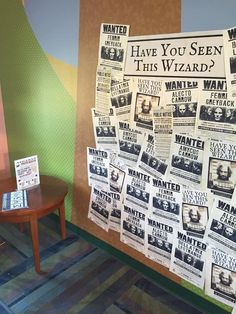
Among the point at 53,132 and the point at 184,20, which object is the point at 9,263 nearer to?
the point at 53,132

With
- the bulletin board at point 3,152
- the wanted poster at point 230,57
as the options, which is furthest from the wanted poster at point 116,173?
the bulletin board at point 3,152

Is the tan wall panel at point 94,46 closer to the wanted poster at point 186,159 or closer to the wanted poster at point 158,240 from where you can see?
the wanted poster at point 158,240

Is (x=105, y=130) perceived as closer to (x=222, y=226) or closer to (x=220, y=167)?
(x=220, y=167)

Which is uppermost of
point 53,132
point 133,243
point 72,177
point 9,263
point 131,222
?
point 53,132

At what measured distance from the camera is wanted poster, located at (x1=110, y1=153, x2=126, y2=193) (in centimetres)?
183

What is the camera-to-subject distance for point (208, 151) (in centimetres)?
142

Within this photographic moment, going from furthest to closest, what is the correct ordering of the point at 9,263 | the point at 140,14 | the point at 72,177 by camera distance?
the point at 72,177 → the point at 9,263 → the point at 140,14

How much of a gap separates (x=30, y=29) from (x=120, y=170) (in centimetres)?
121

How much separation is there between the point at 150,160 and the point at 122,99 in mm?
380

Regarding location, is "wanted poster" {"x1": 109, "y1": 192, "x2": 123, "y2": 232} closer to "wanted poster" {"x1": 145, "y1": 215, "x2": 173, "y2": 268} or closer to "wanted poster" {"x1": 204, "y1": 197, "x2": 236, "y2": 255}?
"wanted poster" {"x1": 145, "y1": 215, "x2": 173, "y2": 268}

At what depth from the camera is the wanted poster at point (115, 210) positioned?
1.93 meters

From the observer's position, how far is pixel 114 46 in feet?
5.38

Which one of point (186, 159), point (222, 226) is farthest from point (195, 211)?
point (186, 159)

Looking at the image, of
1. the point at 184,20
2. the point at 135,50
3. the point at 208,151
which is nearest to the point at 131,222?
the point at 208,151
